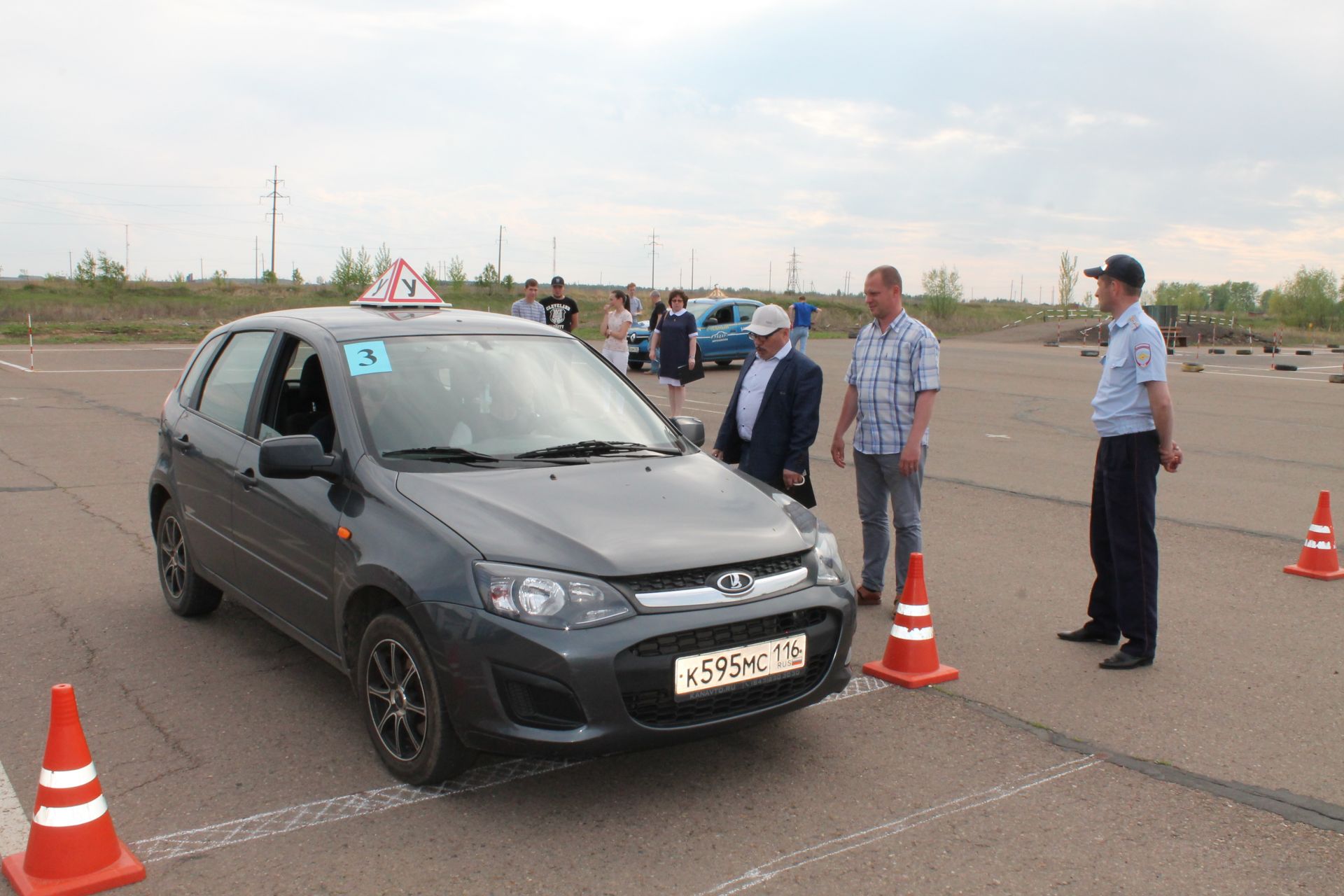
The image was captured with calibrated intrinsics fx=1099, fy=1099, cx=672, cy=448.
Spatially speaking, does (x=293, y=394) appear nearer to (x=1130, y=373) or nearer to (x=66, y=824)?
(x=66, y=824)

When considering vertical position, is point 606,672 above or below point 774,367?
below

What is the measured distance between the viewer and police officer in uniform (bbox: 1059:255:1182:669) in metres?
5.10

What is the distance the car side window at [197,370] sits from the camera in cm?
570

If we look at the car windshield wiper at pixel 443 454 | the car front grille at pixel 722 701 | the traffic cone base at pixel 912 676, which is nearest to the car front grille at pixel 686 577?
the car front grille at pixel 722 701

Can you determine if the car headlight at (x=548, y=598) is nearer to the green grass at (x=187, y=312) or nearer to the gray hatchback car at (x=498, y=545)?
the gray hatchback car at (x=498, y=545)

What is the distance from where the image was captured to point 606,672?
11.0 ft

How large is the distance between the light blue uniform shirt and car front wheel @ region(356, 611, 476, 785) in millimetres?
3317

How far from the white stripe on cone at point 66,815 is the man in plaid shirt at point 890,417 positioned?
389 cm

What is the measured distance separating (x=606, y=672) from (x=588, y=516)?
60 cm

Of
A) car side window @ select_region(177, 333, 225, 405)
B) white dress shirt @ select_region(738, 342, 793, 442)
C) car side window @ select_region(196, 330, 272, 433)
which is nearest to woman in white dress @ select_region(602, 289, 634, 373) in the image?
white dress shirt @ select_region(738, 342, 793, 442)

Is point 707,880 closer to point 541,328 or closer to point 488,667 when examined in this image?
point 488,667

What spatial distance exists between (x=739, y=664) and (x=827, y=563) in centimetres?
66

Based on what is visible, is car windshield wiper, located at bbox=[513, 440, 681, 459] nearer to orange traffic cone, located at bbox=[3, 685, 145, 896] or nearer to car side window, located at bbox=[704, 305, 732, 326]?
orange traffic cone, located at bbox=[3, 685, 145, 896]

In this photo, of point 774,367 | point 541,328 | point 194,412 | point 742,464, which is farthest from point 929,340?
point 194,412
